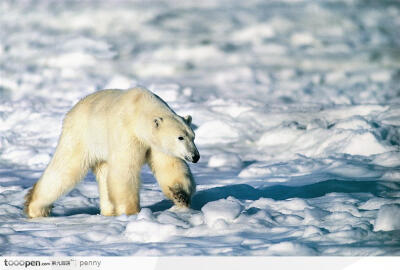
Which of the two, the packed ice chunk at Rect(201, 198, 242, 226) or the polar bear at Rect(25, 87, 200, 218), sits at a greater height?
the polar bear at Rect(25, 87, 200, 218)

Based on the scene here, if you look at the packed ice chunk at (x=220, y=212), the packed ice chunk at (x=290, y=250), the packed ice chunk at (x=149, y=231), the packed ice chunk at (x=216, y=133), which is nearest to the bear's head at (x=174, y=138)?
the packed ice chunk at (x=220, y=212)

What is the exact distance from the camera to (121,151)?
391 centimetres

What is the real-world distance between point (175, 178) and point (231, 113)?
4877 millimetres

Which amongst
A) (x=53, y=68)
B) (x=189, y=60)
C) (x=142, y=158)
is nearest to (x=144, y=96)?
(x=142, y=158)

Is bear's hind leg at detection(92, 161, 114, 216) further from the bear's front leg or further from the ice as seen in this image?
the ice

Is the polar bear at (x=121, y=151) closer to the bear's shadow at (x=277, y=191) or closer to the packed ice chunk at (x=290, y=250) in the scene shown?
the bear's shadow at (x=277, y=191)

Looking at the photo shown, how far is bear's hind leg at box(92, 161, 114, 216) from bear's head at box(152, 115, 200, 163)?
66cm

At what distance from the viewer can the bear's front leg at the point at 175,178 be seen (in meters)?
4.02

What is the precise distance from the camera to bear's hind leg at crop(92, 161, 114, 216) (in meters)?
4.31

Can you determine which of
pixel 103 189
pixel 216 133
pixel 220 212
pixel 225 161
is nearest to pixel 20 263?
pixel 103 189

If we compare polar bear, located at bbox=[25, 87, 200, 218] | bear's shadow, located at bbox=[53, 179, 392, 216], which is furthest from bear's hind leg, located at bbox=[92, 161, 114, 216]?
bear's shadow, located at bbox=[53, 179, 392, 216]

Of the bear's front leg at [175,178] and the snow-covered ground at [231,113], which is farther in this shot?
the bear's front leg at [175,178]

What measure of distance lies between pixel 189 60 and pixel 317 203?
7.99m

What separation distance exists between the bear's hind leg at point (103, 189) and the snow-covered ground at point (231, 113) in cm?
17
